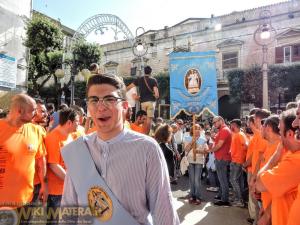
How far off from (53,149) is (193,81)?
3.93 metres

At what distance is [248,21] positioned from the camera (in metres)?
24.7

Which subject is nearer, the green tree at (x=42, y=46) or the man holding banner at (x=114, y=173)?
the man holding banner at (x=114, y=173)

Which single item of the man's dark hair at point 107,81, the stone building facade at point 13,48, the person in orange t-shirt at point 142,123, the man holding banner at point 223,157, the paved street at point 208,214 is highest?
the stone building facade at point 13,48

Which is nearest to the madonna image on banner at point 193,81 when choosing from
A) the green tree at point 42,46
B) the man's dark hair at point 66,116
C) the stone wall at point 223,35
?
the man's dark hair at point 66,116

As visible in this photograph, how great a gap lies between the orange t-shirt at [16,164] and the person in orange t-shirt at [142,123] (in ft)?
7.94

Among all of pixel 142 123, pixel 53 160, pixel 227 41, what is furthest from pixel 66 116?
pixel 227 41

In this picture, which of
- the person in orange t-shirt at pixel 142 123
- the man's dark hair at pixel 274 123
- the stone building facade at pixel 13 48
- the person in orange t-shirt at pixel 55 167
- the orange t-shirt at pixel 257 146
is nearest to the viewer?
the person in orange t-shirt at pixel 55 167

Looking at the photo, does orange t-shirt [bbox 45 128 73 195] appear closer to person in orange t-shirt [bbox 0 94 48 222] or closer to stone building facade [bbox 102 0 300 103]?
person in orange t-shirt [bbox 0 94 48 222]

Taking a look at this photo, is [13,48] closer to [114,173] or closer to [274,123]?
[274,123]

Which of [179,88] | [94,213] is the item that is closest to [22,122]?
[94,213]

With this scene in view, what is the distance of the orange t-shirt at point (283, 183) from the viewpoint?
2.31 m

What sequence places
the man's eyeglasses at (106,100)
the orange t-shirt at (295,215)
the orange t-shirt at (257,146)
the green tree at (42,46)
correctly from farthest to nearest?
the green tree at (42,46) < the orange t-shirt at (257,146) < the orange t-shirt at (295,215) < the man's eyeglasses at (106,100)

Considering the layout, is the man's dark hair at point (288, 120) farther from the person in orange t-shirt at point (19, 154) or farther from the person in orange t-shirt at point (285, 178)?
the person in orange t-shirt at point (19, 154)

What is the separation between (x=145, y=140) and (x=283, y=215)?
1428mm
